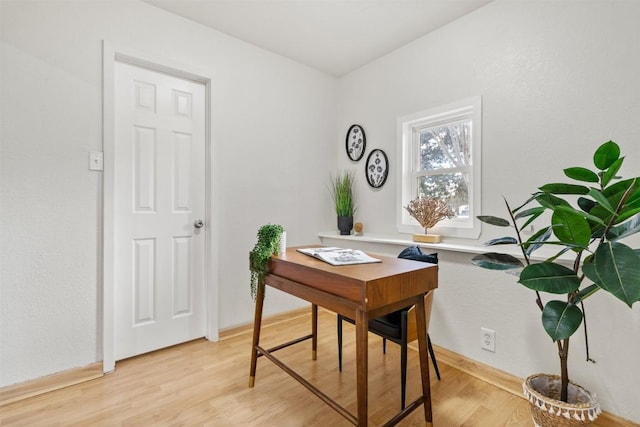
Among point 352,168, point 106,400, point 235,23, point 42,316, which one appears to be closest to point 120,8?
point 235,23

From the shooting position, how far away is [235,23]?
2.53 metres

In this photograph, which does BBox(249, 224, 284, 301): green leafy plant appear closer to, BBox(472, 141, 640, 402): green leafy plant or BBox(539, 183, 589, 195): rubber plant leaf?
BBox(472, 141, 640, 402): green leafy plant

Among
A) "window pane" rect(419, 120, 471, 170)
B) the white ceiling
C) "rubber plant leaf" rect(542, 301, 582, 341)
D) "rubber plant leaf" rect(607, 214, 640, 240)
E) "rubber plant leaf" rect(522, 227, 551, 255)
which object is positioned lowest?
"rubber plant leaf" rect(542, 301, 582, 341)

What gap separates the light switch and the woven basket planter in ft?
9.07

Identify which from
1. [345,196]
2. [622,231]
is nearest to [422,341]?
[622,231]

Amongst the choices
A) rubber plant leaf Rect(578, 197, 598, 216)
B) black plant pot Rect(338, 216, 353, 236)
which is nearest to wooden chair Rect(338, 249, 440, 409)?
rubber plant leaf Rect(578, 197, 598, 216)

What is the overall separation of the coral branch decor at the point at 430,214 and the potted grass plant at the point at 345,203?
0.80 meters

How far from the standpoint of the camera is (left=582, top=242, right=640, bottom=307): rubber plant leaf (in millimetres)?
946

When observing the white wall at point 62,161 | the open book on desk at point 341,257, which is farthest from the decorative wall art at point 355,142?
the open book on desk at point 341,257

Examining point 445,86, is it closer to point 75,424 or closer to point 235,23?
point 235,23

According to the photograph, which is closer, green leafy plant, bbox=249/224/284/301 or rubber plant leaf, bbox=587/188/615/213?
rubber plant leaf, bbox=587/188/615/213

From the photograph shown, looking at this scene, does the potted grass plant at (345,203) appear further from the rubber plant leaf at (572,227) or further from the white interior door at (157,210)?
the rubber plant leaf at (572,227)

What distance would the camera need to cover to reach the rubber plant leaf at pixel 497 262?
142cm

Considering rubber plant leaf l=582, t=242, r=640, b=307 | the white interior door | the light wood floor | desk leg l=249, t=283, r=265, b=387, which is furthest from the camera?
the white interior door
